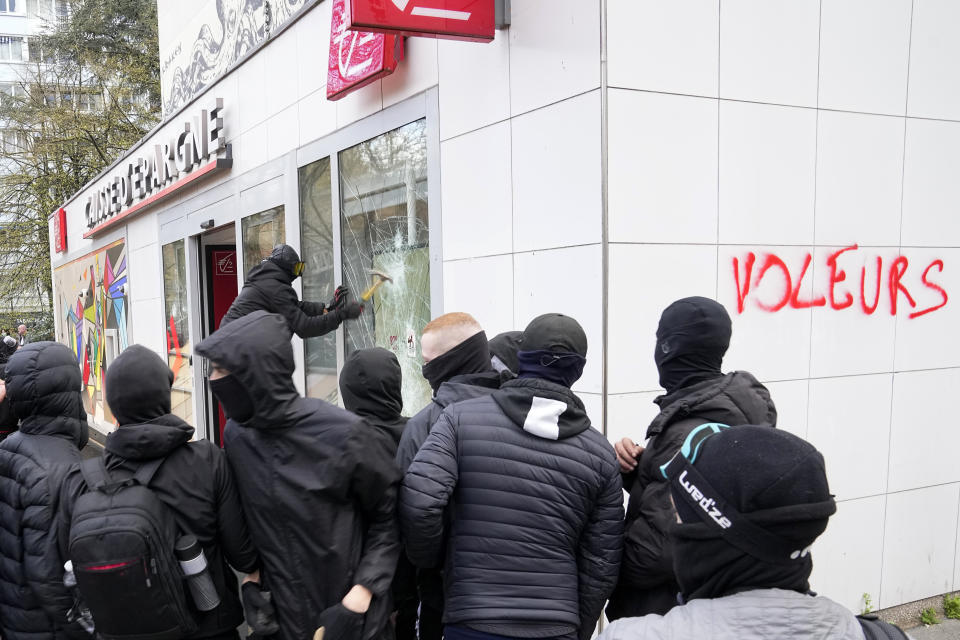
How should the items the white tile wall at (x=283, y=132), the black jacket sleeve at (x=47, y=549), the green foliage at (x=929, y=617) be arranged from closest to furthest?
the black jacket sleeve at (x=47, y=549), the green foliage at (x=929, y=617), the white tile wall at (x=283, y=132)

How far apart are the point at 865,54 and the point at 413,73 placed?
105 inches

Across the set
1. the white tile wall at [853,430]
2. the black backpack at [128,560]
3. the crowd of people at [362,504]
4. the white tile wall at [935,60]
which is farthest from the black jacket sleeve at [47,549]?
the white tile wall at [935,60]

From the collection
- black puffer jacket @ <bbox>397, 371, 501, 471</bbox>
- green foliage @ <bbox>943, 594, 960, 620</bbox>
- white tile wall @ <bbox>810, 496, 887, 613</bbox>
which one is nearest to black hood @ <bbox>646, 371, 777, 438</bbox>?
black puffer jacket @ <bbox>397, 371, 501, 471</bbox>

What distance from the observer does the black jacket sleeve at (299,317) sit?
5.01 meters

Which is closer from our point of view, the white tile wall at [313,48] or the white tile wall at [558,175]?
the white tile wall at [558,175]

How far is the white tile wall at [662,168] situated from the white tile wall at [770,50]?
0.25 m

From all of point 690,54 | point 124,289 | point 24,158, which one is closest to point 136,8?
point 24,158

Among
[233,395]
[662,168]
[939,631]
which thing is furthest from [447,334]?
[939,631]

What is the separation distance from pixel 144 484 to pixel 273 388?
19.6 inches

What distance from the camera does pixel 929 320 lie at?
13.7 ft

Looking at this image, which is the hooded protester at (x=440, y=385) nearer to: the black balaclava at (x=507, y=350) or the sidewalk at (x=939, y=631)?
the black balaclava at (x=507, y=350)

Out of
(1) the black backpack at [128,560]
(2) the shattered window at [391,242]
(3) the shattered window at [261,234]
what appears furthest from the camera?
(3) the shattered window at [261,234]

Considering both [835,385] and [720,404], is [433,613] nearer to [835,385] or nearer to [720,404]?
[720,404]

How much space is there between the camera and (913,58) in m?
4.07
